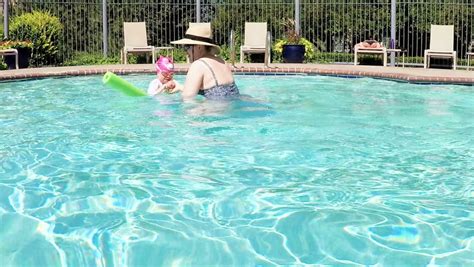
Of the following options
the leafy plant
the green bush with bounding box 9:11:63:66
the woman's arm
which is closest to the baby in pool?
the woman's arm

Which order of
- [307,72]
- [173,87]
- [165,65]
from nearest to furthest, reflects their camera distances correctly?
[165,65] → [173,87] → [307,72]

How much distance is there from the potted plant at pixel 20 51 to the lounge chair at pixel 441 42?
29.0 ft

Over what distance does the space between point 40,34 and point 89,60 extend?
181 cm

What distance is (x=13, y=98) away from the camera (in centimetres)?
984

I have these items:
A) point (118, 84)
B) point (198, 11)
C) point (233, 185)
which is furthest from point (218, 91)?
point (198, 11)

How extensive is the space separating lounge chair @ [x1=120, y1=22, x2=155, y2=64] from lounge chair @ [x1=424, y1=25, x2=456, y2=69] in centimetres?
642

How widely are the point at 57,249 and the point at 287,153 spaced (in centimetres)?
270

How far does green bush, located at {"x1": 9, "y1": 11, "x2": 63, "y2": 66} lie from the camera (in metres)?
15.5

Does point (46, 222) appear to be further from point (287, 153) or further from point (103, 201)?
point (287, 153)

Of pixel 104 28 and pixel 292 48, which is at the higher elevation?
pixel 104 28

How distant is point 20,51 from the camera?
14547mm

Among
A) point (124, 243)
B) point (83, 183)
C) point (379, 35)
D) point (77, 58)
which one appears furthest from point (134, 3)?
point (124, 243)

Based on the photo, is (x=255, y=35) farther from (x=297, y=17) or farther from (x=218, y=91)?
(x=218, y=91)

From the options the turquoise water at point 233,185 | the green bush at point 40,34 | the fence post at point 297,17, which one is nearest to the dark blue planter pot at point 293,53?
the fence post at point 297,17
